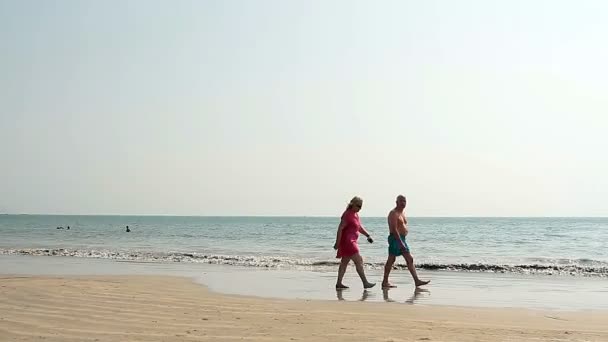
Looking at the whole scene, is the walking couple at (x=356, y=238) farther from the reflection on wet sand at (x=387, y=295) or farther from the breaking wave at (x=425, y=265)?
the breaking wave at (x=425, y=265)

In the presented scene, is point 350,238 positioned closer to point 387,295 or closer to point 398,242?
point 398,242

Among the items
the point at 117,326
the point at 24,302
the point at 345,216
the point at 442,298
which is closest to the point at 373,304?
the point at 442,298

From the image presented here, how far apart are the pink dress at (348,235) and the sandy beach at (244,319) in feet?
6.94

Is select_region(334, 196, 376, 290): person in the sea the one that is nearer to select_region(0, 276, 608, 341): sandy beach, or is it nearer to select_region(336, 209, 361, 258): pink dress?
select_region(336, 209, 361, 258): pink dress

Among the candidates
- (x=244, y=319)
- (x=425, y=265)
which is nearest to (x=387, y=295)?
(x=244, y=319)

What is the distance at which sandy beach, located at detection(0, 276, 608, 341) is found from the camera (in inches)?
227

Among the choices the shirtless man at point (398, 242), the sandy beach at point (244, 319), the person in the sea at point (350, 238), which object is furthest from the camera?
the shirtless man at point (398, 242)

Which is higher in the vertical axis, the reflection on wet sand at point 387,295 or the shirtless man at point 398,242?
the shirtless man at point 398,242

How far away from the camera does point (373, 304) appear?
348 inches

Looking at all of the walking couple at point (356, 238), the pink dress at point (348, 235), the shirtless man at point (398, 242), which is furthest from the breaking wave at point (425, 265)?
the pink dress at point (348, 235)

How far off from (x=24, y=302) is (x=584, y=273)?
1413 centimetres

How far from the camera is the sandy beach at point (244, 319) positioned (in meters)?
5.78

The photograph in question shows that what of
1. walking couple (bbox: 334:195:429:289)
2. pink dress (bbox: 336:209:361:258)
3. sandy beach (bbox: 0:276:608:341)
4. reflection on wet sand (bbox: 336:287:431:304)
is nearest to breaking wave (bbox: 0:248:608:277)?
walking couple (bbox: 334:195:429:289)

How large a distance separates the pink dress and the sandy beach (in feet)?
6.94
